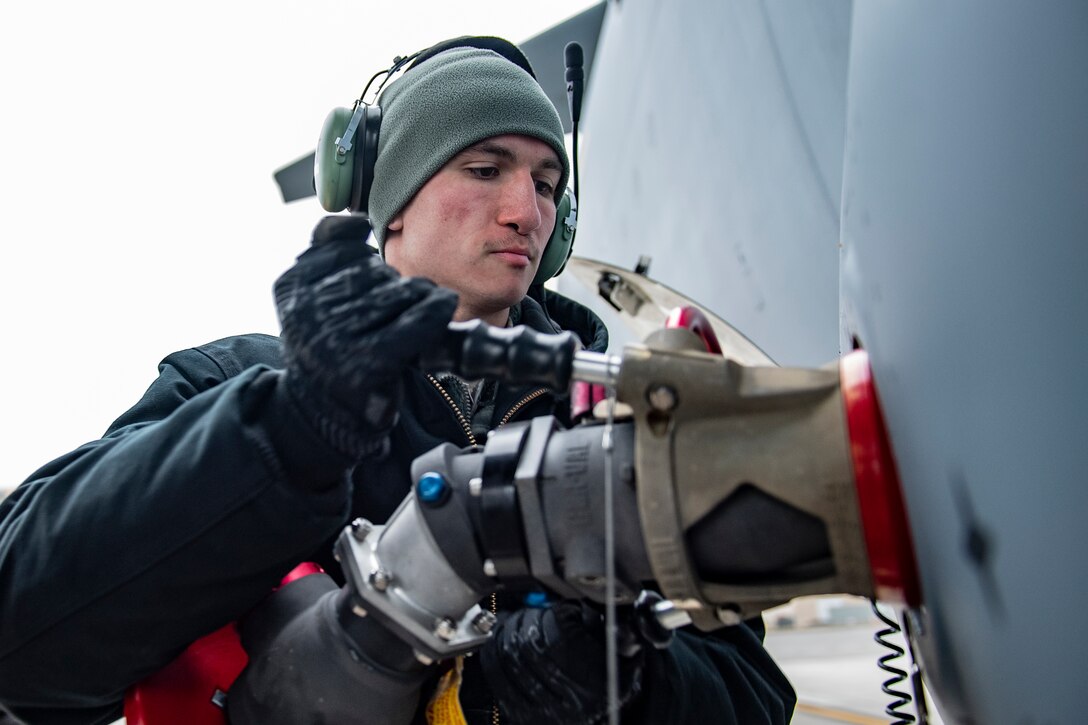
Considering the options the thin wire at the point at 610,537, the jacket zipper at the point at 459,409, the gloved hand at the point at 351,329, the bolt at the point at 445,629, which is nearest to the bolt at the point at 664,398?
the thin wire at the point at 610,537

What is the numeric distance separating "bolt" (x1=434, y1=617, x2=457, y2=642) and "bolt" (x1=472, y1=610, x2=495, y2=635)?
A: 38 mm

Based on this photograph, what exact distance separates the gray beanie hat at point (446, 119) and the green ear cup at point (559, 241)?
29mm

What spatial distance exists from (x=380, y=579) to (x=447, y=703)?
23 cm

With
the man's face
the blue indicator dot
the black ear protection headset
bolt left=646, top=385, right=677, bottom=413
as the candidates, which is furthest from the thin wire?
the black ear protection headset

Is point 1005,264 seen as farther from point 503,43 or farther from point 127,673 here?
point 503,43

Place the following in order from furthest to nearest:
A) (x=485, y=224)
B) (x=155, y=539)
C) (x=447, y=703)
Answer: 1. (x=485, y=224)
2. (x=447, y=703)
3. (x=155, y=539)

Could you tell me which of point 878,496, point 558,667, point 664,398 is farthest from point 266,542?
point 878,496

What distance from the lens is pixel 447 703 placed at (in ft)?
3.24

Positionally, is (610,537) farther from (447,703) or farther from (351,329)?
(447,703)

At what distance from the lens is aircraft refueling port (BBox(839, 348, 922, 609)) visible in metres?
0.65

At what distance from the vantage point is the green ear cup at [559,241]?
65.9 inches

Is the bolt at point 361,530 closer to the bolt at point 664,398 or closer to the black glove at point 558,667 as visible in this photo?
the black glove at point 558,667

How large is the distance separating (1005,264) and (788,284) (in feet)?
3.30

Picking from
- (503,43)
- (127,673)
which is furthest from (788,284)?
(127,673)
